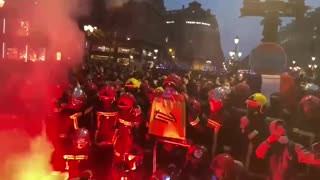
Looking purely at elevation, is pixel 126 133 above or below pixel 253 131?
below

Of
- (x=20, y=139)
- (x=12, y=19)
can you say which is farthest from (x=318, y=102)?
(x=12, y=19)

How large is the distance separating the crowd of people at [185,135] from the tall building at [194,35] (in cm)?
7320

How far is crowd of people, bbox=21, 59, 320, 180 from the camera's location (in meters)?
4.75

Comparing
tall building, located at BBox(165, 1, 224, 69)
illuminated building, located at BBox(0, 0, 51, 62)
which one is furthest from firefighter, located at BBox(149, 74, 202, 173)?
tall building, located at BBox(165, 1, 224, 69)

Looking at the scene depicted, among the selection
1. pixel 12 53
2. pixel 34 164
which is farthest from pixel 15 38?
pixel 34 164

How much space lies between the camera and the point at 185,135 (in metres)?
6.03

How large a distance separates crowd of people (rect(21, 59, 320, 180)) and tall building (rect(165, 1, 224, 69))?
73196 millimetres

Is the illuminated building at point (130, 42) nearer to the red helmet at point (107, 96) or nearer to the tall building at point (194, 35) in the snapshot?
the red helmet at point (107, 96)

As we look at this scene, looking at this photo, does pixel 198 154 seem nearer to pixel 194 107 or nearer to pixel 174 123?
pixel 174 123

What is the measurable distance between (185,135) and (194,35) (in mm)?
92955

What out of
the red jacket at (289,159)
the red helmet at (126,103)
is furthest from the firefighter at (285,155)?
the red helmet at (126,103)

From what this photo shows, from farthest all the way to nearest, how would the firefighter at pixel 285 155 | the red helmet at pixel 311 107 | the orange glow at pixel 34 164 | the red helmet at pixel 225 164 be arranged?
1. the orange glow at pixel 34 164
2. the red helmet at pixel 311 107
3. the firefighter at pixel 285 155
4. the red helmet at pixel 225 164

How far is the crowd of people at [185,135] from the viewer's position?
4750 millimetres

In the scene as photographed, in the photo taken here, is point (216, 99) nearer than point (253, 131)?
No
